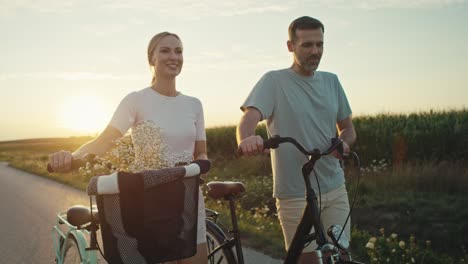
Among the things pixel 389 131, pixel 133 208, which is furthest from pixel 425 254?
pixel 389 131

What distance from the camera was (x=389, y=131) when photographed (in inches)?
645

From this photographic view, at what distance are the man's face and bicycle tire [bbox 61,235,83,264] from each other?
1878 millimetres

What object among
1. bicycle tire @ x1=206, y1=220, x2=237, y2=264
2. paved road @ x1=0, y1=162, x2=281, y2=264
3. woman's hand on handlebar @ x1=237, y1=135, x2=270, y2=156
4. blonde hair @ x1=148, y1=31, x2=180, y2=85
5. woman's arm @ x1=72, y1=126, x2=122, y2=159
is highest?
blonde hair @ x1=148, y1=31, x2=180, y2=85

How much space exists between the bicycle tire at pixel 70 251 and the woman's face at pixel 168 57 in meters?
1.24

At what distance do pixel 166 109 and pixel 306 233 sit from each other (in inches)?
47.7

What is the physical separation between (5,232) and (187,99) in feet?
24.4

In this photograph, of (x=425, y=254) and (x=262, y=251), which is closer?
(x=425, y=254)

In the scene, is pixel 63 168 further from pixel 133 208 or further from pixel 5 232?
pixel 5 232

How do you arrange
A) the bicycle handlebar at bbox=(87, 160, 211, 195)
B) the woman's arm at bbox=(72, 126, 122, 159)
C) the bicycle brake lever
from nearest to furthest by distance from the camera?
1. the bicycle handlebar at bbox=(87, 160, 211, 195)
2. the bicycle brake lever
3. the woman's arm at bbox=(72, 126, 122, 159)

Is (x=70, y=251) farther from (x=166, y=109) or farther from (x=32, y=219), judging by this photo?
(x=32, y=219)

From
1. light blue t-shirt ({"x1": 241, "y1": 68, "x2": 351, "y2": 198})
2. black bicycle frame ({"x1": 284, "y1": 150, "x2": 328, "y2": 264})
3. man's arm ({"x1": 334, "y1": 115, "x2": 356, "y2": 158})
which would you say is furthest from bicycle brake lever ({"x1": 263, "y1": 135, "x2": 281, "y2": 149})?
man's arm ({"x1": 334, "y1": 115, "x2": 356, "y2": 158})

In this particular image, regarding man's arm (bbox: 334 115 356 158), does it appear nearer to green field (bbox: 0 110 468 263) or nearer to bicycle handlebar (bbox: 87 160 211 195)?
bicycle handlebar (bbox: 87 160 211 195)

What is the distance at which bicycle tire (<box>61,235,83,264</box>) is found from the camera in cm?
398

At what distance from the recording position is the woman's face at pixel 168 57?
155 inches
